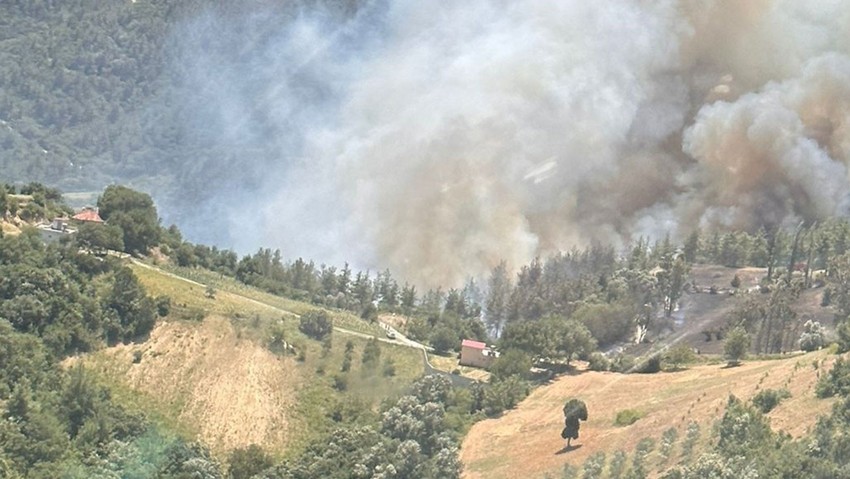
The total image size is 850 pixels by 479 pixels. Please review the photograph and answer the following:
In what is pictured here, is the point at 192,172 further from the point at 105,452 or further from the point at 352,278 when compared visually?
the point at 105,452

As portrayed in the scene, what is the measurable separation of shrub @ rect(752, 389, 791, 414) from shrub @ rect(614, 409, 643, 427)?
19.4ft

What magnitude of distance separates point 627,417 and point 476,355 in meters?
19.4

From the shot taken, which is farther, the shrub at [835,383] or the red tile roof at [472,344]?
the red tile roof at [472,344]

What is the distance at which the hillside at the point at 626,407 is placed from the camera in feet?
137

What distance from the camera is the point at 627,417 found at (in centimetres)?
4709

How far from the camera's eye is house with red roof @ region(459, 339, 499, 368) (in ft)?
214

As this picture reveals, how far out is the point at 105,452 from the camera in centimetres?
4706

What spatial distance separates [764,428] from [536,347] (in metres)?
25.8

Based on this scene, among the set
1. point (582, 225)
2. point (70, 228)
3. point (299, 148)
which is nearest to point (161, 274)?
point (70, 228)

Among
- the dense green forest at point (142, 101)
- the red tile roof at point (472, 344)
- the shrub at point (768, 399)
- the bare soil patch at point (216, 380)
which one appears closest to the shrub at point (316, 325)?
the bare soil patch at point (216, 380)

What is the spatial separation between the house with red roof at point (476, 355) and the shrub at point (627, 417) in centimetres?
1774

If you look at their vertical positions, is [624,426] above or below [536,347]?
below

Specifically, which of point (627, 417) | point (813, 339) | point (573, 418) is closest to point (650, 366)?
point (813, 339)

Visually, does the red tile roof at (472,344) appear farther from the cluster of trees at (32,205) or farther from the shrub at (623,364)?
the cluster of trees at (32,205)
